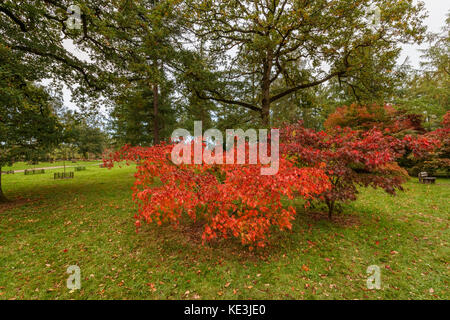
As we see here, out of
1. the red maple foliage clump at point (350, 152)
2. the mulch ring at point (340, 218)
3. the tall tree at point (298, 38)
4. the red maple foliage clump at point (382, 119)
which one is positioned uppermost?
the tall tree at point (298, 38)

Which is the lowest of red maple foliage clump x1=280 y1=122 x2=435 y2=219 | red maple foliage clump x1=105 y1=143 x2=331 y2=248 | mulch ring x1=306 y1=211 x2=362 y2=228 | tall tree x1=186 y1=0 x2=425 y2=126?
mulch ring x1=306 y1=211 x2=362 y2=228

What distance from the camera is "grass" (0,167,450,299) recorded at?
120 inches

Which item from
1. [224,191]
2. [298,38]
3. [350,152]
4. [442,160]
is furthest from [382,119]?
[224,191]

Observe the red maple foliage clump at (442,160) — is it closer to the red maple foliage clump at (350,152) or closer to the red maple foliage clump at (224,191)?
the red maple foliage clump at (350,152)

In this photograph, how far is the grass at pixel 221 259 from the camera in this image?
305cm

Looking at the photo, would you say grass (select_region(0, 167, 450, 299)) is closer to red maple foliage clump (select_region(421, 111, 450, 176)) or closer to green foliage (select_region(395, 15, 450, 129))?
red maple foliage clump (select_region(421, 111, 450, 176))

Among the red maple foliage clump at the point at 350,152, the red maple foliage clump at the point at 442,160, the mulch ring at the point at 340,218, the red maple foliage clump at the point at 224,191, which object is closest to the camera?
the red maple foliage clump at the point at 224,191

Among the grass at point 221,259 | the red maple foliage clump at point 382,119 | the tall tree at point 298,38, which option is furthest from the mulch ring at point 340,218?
the red maple foliage clump at point 382,119

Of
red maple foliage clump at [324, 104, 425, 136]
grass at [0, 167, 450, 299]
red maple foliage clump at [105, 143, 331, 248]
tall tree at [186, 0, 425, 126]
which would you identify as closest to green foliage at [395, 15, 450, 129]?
red maple foliage clump at [324, 104, 425, 136]

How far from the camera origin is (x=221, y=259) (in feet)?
12.6

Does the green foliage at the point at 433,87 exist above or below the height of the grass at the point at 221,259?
above

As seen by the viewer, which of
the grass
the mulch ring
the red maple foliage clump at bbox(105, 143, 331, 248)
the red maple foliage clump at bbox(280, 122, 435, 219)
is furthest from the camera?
the mulch ring
